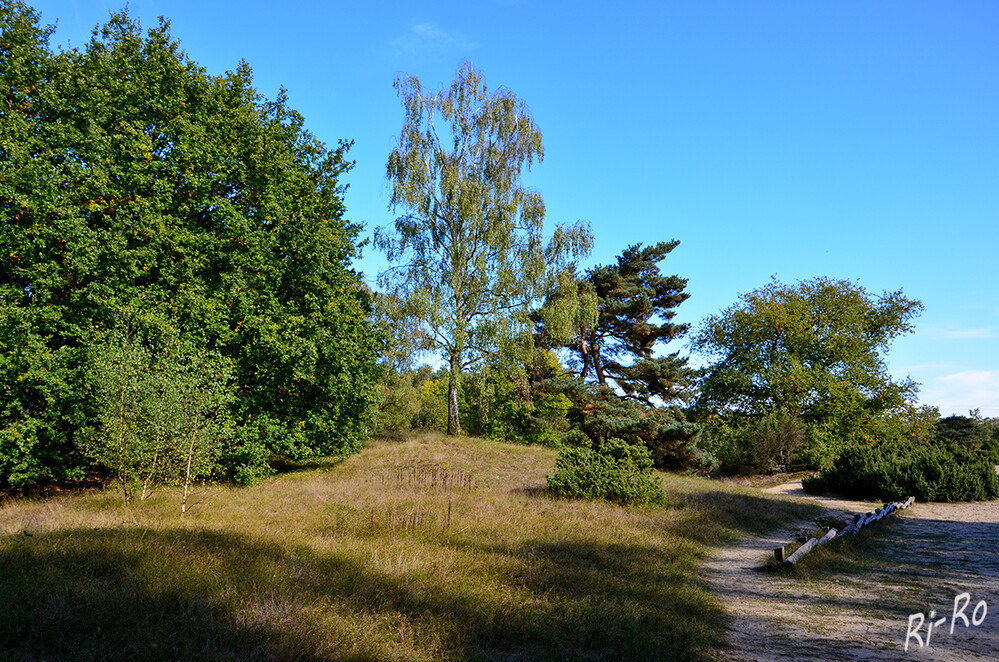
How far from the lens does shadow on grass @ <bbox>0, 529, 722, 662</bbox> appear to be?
4816mm

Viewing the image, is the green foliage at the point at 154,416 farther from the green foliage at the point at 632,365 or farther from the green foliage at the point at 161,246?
the green foliage at the point at 632,365

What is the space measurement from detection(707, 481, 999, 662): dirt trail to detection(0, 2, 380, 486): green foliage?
12.6m

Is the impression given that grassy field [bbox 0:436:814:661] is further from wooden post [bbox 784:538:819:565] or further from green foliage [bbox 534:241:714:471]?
green foliage [bbox 534:241:714:471]

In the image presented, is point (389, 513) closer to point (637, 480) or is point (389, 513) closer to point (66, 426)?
Result: point (637, 480)

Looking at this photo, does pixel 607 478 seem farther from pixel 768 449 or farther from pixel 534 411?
pixel 534 411

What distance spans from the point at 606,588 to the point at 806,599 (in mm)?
2741

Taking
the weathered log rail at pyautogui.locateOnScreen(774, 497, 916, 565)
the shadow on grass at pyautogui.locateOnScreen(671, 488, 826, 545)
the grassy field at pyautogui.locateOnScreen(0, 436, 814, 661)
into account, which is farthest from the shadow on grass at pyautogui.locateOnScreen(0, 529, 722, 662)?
the shadow on grass at pyautogui.locateOnScreen(671, 488, 826, 545)

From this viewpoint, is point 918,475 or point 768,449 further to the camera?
point 768,449

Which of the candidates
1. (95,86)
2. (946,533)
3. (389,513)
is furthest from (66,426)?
(946,533)

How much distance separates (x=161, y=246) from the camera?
15.2m

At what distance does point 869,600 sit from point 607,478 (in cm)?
749

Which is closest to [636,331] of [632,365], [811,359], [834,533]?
[632,365]

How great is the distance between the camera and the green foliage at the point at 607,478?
14.4 meters

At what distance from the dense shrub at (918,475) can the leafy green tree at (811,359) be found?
11774 mm
